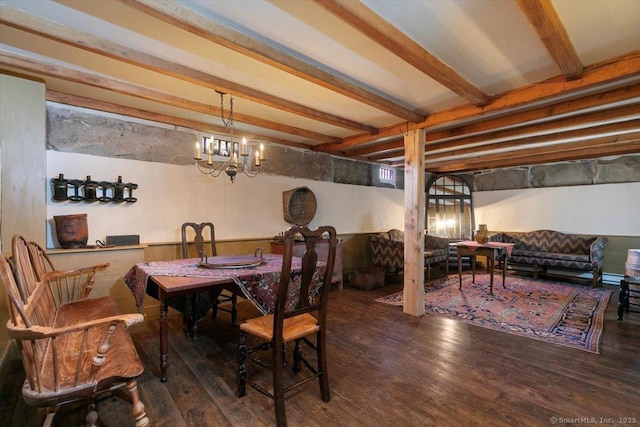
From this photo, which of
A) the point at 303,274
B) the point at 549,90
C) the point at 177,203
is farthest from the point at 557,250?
the point at 177,203

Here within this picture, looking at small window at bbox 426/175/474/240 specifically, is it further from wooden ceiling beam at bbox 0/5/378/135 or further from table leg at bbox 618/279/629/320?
wooden ceiling beam at bbox 0/5/378/135

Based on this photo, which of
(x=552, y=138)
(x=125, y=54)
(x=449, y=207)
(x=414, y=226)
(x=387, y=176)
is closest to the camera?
(x=125, y=54)

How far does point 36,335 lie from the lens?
46.8 inches

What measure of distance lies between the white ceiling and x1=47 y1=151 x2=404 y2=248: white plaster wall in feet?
2.28

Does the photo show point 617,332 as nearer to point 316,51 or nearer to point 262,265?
point 262,265

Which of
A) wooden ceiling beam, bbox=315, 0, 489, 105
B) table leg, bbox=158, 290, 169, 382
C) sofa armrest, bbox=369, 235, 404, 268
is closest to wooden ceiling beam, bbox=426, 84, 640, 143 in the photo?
wooden ceiling beam, bbox=315, 0, 489, 105

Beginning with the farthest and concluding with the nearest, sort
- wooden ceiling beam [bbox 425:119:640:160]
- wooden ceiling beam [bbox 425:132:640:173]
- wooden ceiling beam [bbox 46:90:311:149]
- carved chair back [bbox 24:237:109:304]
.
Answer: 1. wooden ceiling beam [bbox 425:132:640:173]
2. wooden ceiling beam [bbox 425:119:640:160]
3. wooden ceiling beam [bbox 46:90:311:149]
4. carved chair back [bbox 24:237:109:304]

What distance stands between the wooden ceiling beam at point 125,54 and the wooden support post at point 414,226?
146 cm

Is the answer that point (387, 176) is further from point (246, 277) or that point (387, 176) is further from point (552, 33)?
point (246, 277)

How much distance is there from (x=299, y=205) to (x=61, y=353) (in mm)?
3411

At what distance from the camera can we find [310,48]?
207 cm

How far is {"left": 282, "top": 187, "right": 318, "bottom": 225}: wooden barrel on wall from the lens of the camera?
14.7 ft

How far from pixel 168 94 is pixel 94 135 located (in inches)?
38.2

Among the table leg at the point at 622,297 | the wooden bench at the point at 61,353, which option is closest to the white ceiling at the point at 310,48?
the wooden bench at the point at 61,353
